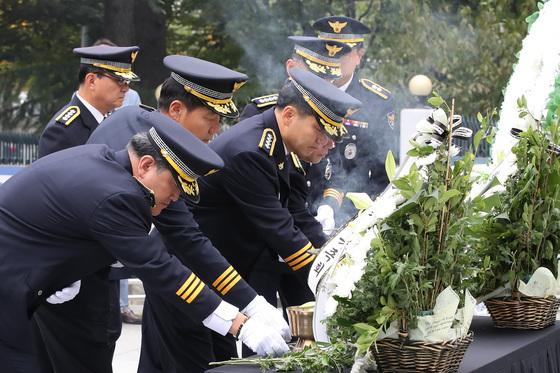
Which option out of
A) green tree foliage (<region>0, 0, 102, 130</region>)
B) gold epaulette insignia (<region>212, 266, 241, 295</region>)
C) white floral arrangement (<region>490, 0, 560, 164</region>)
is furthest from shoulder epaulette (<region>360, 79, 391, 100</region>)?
green tree foliage (<region>0, 0, 102, 130</region>)

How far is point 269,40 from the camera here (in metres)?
15.2

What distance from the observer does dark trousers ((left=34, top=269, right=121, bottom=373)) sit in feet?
15.2

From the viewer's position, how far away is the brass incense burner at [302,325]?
3.52 m

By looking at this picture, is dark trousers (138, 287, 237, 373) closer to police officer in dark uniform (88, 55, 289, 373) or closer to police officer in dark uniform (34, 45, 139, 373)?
police officer in dark uniform (88, 55, 289, 373)

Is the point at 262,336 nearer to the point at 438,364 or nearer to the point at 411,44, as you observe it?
the point at 438,364

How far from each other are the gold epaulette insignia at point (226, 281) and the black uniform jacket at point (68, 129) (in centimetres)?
188

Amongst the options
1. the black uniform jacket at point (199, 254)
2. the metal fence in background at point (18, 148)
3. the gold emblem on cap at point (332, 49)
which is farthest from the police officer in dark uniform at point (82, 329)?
the metal fence in background at point (18, 148)

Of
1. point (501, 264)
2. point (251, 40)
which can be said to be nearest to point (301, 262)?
point (501, 264)

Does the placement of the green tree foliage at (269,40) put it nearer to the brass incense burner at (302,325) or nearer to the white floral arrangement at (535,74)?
the white floral arrangement at (535,74)

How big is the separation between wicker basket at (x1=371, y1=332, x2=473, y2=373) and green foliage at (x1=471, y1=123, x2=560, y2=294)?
77cm

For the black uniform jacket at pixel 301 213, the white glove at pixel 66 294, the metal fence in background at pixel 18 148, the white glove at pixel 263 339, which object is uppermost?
the white glove at pixel 263 339

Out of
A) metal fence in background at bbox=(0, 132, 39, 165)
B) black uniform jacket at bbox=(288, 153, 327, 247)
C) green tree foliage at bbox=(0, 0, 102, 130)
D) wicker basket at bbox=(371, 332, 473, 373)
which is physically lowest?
metal fence in background at bbox=(0, 132, 39, 165)

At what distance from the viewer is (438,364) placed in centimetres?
314

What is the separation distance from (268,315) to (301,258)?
1.96ft
